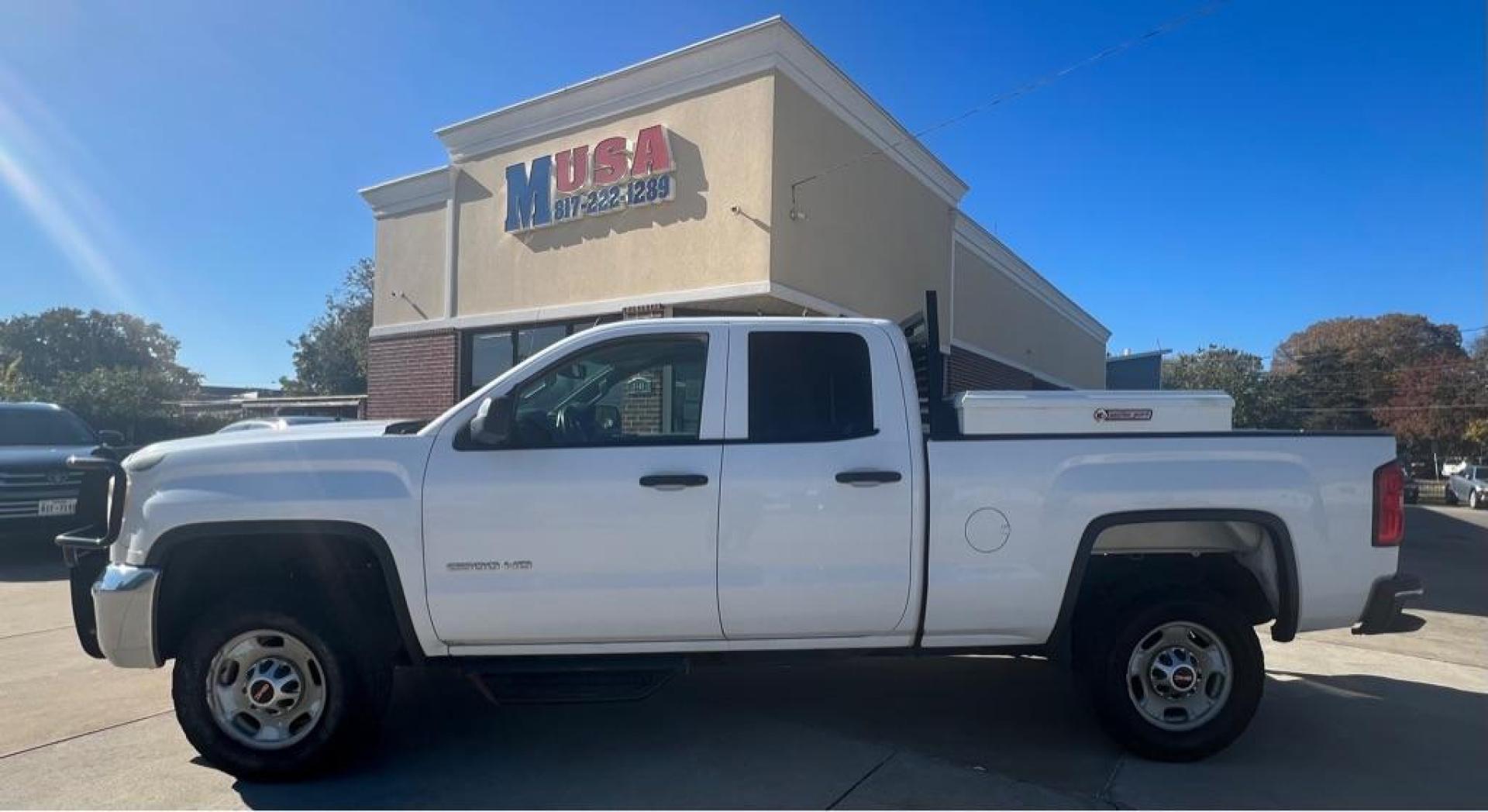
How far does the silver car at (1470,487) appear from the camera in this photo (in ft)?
104

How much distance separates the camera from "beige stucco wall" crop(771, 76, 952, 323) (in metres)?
10.6

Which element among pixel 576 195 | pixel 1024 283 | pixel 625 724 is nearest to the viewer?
pixel 625 724

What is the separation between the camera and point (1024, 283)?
21297 mm

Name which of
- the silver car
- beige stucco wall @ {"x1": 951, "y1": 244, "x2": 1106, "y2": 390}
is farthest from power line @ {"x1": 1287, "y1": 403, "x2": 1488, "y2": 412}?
beige stucco wall @ {"x1": 951, "y1": 244, "x2": 1106, "y2": 390}

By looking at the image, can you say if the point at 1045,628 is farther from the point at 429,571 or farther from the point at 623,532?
the point at 429,571

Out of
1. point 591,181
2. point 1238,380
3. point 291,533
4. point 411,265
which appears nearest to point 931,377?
point 291,533

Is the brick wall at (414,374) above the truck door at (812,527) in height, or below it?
above

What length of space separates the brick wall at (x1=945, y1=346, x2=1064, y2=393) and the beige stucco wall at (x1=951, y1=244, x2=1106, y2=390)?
28 centimetres

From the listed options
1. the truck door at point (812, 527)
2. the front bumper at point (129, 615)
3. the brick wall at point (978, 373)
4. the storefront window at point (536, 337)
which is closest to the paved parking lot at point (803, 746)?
the front bumper at point (129, 615)

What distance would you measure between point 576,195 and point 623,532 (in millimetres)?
9624

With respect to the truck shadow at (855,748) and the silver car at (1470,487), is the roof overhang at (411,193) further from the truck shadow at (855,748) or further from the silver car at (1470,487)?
the silver car at (1470,487)

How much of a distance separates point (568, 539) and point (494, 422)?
59 centimetres

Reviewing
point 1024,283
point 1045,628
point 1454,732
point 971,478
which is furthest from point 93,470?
point 1024,283

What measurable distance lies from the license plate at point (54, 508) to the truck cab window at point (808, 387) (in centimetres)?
935
